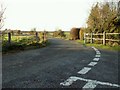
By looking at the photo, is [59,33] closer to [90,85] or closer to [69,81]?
[69,81]

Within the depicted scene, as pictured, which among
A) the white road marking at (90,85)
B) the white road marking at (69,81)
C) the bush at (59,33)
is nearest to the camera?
the white road marking at (90,85)

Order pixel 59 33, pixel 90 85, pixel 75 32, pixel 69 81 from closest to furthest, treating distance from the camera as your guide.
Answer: pixel 90 85 < pixel 69 81 < pixel 75 32 < pixel 59 33

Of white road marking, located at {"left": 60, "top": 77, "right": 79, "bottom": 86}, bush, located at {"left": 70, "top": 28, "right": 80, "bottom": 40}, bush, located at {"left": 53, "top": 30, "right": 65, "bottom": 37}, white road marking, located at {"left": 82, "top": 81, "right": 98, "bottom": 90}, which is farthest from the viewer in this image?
bush, located at {"left": 53, "top": 30, "right": 65, "bottom": 37}

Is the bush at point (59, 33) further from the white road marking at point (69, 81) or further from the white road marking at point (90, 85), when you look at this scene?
the white road marking at point (90, 85)

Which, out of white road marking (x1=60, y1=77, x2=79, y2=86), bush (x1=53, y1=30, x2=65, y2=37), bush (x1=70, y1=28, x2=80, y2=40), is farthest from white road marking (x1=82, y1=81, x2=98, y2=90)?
bush (x1=53, y1=30, x2=65, y2=37)

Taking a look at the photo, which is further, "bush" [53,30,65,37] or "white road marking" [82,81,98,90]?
"bush" [53,30,65,37]

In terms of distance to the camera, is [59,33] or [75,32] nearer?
[75,32]

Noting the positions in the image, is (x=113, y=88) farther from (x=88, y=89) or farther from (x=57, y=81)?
(x=57, y=81)

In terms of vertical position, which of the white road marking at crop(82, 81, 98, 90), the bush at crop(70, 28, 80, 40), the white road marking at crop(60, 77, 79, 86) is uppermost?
the bush at crop(70, 28, 80, 40)

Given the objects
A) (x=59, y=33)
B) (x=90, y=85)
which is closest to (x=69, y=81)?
(x=90, y=85)

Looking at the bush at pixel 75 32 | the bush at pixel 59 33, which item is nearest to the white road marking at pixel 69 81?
the bush at pixel 75 32

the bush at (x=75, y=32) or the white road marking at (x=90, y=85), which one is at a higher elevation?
the bush at (x=75, y=32)

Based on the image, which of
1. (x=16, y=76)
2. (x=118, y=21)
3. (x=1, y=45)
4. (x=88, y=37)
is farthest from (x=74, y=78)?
(x=88, y=37)

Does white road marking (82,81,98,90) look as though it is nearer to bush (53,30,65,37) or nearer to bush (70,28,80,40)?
bush (70,28,80,40)
